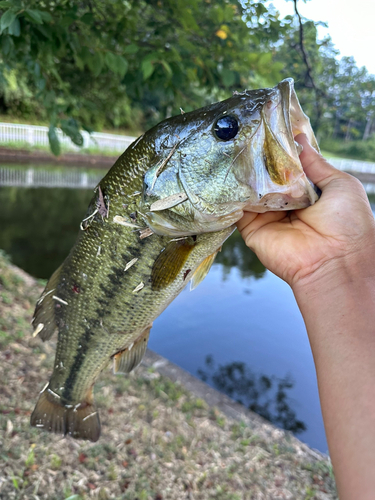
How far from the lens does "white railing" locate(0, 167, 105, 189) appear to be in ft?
46.1

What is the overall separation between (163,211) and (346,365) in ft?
3.11

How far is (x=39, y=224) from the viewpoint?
10047 millimetres

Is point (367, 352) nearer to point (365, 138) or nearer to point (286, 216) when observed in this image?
point (286, 216)

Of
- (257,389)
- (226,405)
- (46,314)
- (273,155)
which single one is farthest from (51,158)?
(273,155)

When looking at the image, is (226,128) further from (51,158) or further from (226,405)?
(51,158)

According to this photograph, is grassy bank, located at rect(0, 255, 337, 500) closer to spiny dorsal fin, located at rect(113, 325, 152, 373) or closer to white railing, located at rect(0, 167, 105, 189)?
spiny dorsal fin, located at rect(113, 325, 152, 373)

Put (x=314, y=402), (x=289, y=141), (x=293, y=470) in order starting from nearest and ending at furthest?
1. (x=289, y=141)
2. (x=293, y=470)
3. (x=314, y=402)

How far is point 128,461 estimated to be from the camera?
2.97 m

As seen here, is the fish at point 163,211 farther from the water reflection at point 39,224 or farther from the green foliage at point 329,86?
the water reflection at point 39,224

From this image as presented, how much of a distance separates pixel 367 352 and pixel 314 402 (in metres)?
4.12

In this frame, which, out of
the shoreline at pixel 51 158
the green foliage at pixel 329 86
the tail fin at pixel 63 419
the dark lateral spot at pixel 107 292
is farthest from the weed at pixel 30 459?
the shoreline at pixel 51 158

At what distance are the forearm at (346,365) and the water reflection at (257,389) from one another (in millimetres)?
3465

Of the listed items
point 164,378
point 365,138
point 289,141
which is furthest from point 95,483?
point 365,138

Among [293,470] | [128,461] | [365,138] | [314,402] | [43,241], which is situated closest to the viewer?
[128,461]
